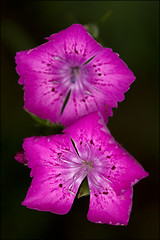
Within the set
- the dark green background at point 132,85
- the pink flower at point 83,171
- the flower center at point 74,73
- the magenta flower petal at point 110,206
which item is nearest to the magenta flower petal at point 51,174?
the pink flower at point 83,171

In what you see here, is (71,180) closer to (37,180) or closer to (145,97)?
(37,180)

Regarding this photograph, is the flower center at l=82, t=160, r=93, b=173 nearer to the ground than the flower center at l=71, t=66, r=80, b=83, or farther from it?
nearer to the ground

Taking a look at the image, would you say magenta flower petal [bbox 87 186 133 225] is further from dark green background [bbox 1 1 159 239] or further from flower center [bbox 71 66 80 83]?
dark green background [bbox 1 1 159 239]

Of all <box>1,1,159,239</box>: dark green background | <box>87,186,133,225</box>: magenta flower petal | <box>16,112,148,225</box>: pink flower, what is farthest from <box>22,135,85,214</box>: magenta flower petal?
<box>1,1,159,239</box>: dark green background

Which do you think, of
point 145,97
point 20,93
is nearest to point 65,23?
point 20,93

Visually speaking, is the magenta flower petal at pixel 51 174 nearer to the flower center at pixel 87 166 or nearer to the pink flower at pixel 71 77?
the flower center at pixel 87 166

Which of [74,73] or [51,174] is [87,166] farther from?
[74,73]

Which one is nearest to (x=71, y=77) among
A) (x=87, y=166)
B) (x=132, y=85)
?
(x=87, y=166)
